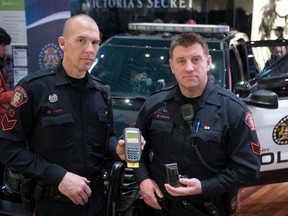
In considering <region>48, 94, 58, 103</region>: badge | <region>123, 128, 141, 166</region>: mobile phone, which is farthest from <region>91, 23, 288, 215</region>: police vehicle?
<region>123, 128, 141, 166</region>: mobile phone

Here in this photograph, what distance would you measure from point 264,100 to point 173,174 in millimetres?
1408

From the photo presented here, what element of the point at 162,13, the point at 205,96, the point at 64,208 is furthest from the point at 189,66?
the point at 162,13

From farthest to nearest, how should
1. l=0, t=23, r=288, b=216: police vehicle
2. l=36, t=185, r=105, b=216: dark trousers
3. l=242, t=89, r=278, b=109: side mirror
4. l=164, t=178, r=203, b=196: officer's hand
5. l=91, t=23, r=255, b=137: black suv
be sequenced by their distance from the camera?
1. l=91, t=23, r=255, b=137: black suv
2. l=0, t=23, r=288, b=216: police vehicle
3. l=242, t=89, r=278, b=109: side mirror
4. l=36, t=185, r=105, b=216: dark trousers
5. l=164, t=178, r=203, b=196: officer's hand

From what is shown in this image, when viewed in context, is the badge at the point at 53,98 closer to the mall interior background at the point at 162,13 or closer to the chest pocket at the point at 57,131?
the chest pocket at the point at 57,131

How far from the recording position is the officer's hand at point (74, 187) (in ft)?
6.09

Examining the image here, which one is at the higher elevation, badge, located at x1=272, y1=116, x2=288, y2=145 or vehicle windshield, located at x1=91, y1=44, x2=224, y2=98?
vehicle windshield, located at x1=91, y1=44, x2=224, y2=98

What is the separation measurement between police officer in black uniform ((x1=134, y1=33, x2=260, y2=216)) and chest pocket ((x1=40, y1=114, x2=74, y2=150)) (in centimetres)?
36

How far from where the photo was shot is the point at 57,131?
1.92 m

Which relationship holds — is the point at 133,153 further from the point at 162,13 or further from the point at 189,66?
the point at 162,13

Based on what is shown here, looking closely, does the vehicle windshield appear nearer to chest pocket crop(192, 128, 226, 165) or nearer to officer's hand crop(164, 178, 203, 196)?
chest pocket crop(192, 128, 226, 165)

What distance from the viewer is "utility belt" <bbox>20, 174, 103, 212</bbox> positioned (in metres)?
1.96

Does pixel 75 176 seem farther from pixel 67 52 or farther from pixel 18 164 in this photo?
pixel 67 52

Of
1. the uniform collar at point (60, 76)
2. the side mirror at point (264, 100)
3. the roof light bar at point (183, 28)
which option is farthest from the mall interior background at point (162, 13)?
the uniform collar at point (60, 76)

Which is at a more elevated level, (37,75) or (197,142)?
(37,75)
